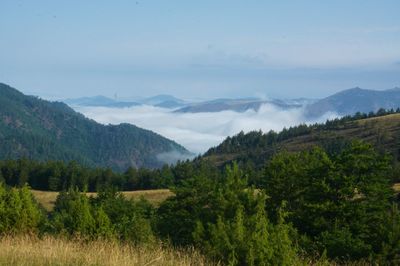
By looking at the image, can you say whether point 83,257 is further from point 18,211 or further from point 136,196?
point 136,196

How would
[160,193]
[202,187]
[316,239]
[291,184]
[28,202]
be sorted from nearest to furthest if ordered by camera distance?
[28,202]
[316,239]
[291,184]
[202,187]
[160,193]

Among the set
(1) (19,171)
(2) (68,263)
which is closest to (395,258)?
(2) (68,263)

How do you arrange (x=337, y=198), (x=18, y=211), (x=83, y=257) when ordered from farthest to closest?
(x=337, y=198), (x=18, y=211), (x=83, y=257)

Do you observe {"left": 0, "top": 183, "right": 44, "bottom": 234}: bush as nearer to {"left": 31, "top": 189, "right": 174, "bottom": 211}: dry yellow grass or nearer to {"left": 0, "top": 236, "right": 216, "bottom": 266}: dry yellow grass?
{"left": 0, "top": 236, "right": 216, "bottom": 266}: dry yellow grass

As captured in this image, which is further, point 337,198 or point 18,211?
point 337,198

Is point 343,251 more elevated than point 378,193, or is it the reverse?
point 378,193

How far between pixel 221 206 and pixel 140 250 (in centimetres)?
2121

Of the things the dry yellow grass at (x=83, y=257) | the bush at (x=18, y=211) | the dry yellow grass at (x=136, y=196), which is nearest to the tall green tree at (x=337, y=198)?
the bush at (x=18, y=211)

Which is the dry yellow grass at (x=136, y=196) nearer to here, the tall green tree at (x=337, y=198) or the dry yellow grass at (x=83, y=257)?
the tall green tree at (x=337, y=198)

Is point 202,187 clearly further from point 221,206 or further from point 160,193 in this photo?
point 160,193

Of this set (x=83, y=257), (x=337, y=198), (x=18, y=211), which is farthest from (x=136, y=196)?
(x=83, y=257)

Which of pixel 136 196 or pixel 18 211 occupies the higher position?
pixel 18 211

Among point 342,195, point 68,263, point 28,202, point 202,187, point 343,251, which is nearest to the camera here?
point 68,263

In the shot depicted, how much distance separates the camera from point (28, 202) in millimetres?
24703
